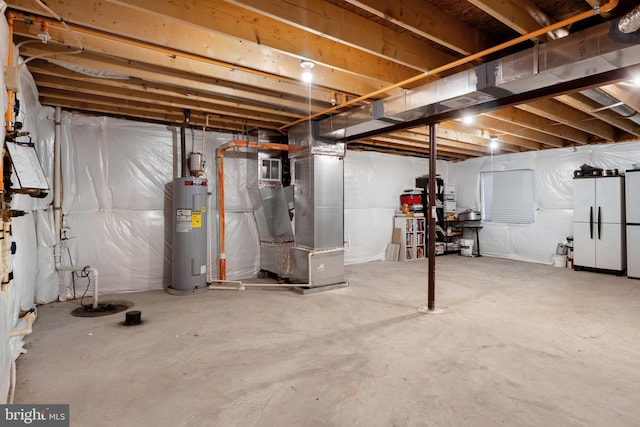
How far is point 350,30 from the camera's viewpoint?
7.96ft

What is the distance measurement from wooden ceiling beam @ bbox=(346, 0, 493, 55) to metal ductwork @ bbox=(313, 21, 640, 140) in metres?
0.23

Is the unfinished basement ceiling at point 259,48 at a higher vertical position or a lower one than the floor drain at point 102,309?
higher

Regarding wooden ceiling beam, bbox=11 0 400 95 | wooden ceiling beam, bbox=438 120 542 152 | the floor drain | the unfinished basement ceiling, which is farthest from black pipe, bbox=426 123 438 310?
the floor drain

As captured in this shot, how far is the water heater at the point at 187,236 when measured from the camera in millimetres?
4371

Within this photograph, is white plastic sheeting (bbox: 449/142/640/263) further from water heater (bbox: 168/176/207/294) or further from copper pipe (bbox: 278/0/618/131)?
water heater (bbox: 168/176/207/294)

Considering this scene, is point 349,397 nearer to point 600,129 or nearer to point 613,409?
point 613,409

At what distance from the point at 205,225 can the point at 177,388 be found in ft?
8.82

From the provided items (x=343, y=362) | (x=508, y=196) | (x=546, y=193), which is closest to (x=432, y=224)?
(x=343, y=362)

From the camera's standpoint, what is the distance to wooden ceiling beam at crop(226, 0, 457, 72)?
212 cm

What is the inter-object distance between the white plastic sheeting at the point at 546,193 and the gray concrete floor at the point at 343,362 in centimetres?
267

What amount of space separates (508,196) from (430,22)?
6020 mm

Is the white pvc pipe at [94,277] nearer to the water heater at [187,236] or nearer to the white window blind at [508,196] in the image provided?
the water heater at [187,236]

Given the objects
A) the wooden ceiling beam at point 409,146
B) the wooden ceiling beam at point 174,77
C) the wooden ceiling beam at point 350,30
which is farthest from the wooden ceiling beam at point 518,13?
the wooden ceiling beam at point 409,146

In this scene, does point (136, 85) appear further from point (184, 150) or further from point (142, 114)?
point (184, 150)
